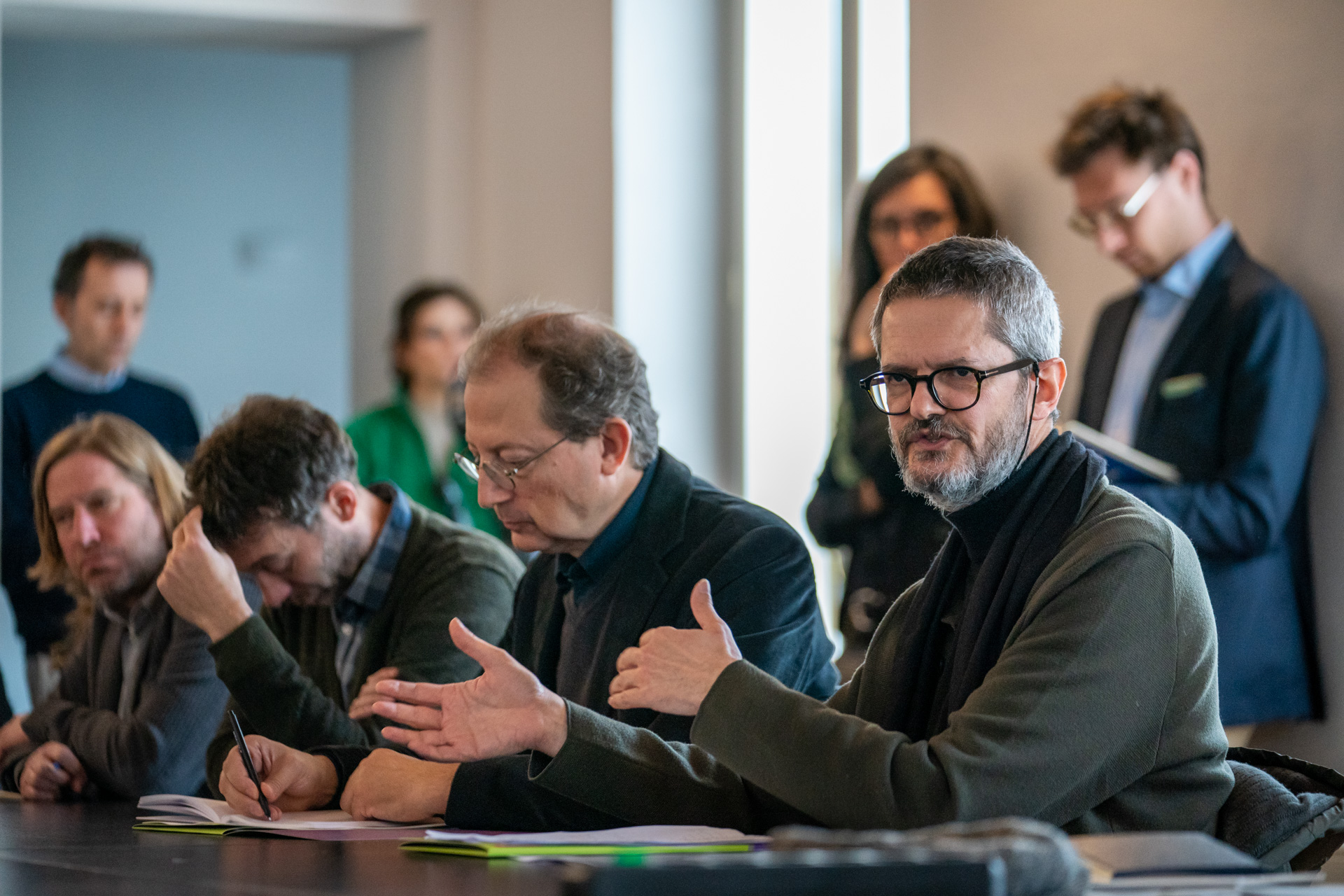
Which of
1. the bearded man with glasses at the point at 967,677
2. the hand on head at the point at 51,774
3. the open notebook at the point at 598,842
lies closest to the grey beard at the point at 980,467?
the bearded man with glasses at the point at 967,677

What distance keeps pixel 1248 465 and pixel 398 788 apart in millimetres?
1756

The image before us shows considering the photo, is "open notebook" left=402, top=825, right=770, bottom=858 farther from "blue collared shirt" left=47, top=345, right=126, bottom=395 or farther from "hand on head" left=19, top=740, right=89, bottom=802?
"blue collared shirt" left=47, top=345, right=126, bottom=395

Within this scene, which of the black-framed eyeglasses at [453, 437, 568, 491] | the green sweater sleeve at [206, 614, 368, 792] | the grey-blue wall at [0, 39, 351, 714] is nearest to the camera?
the black-framed eyeglasses at [453, 437, 568, 491]

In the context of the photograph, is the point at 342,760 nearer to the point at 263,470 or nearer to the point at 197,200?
the point at 263,470

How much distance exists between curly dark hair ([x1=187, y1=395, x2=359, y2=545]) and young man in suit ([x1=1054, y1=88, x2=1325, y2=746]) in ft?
4.87

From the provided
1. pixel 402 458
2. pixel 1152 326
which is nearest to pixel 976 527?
pixel 1152 326

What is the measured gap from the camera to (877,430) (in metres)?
3.79

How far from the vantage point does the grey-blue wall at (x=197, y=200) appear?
24.0ft

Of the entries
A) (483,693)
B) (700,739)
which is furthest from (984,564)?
(483,693)

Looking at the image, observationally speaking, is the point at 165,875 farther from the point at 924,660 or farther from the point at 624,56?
the point at 624,56

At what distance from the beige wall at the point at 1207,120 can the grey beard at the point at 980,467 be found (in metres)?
1.62

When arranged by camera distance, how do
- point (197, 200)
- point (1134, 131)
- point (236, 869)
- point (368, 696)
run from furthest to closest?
1. point (197, 200)
2. point (1134, 131)
3. point (368, 696)
4. point (236, 869)

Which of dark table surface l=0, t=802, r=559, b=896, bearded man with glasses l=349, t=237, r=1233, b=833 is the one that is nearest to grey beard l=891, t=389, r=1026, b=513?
bearded man with glasses l=349, t=237, r=1233, b=833

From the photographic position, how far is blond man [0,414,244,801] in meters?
2.88
